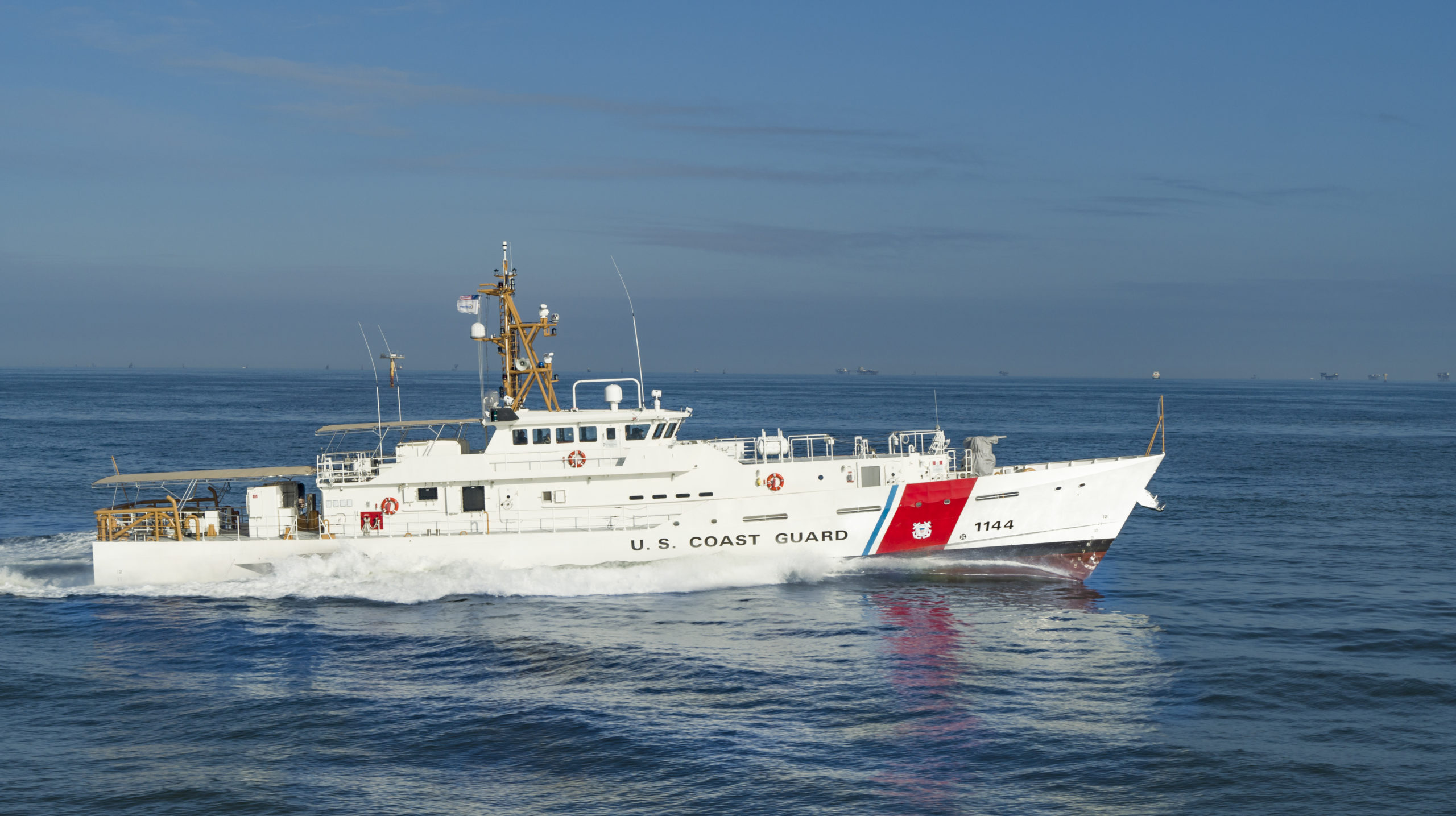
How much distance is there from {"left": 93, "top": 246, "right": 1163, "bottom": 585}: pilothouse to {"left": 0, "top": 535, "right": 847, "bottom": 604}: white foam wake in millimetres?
255

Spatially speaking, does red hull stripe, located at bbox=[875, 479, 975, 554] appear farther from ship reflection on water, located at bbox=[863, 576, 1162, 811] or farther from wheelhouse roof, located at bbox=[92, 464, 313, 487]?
wheelhouse roof, located at bbox=[92, 464, 313, 487]

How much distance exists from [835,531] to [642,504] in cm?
500

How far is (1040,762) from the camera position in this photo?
46.8 feet

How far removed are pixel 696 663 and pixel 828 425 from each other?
203 feet

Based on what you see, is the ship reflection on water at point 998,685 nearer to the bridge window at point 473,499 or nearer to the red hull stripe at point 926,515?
the red hull stripe at point 926,515

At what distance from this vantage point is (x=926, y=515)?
25172mm

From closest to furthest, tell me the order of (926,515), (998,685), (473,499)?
1. (998,685)
2. (926,515)
3. (473,499)

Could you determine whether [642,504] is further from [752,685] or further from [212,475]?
[212,475]

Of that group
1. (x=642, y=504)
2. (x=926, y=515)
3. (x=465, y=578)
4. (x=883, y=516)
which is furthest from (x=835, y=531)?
(x=465, y=578)

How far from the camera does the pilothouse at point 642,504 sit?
82.6 feet

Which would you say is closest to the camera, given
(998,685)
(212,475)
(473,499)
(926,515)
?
(998,685)

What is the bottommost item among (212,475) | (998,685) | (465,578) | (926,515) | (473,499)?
(998,685)

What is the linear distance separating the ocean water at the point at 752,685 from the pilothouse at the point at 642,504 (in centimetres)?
66

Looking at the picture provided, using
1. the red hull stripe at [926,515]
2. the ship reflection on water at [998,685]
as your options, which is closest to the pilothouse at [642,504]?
the red hull stripe at [926,515]
